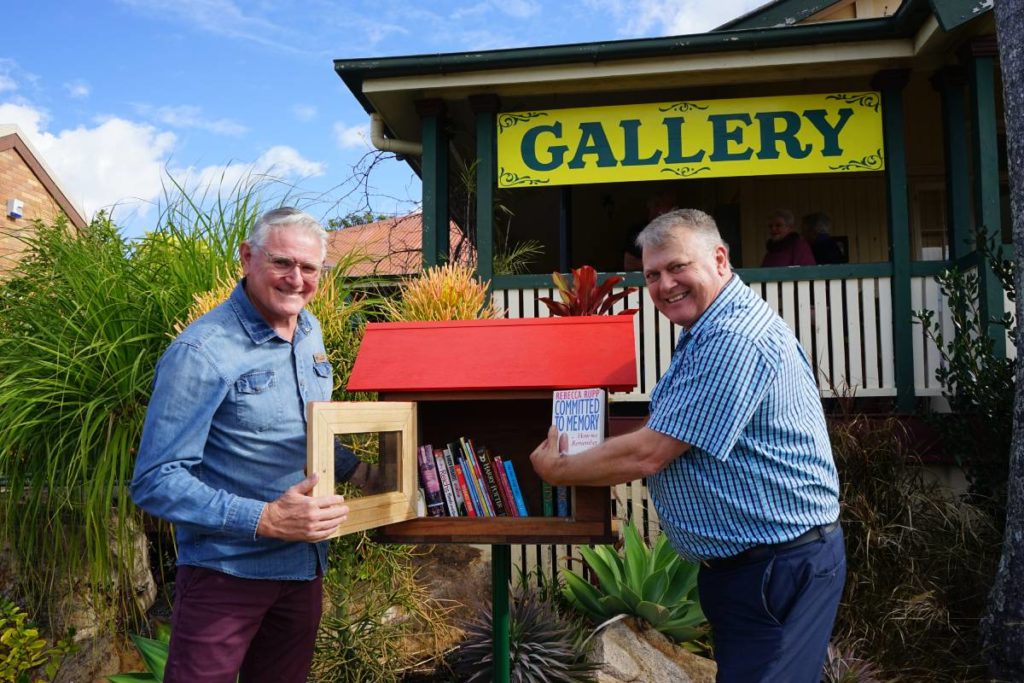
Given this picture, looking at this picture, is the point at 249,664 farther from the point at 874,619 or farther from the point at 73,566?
the point at 874,619

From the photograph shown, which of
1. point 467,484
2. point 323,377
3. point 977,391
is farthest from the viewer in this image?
point 977,391

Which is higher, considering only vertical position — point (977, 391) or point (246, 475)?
point (977, 391)

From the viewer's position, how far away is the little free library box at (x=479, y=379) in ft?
8.63

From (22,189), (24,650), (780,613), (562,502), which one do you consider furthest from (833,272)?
(22,189)

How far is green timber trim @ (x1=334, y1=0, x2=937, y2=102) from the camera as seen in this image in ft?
21.1

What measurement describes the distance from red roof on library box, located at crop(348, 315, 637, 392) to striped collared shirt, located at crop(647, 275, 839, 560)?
43cm

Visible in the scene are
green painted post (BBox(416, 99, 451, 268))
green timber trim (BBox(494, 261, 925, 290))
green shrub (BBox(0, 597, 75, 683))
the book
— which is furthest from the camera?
green painted post (BBox(416, 99, 451, 268))

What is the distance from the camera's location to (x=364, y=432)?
2564mm

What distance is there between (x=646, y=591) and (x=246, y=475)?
261 centimetres

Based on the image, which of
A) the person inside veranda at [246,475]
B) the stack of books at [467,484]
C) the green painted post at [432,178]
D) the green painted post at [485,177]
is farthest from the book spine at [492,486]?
the green painted post at [432,178]

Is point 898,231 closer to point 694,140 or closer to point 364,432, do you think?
point 694,140

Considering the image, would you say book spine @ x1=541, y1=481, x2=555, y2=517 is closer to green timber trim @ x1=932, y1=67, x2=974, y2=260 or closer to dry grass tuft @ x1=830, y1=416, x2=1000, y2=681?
dry grass tuft @ x1=830, y1=416, x2=1000, y2=681

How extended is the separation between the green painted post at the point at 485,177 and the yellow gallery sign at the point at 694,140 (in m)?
0.09

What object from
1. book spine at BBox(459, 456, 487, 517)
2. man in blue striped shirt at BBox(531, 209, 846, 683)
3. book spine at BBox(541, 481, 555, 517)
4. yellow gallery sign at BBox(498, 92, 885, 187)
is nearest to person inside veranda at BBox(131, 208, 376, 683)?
book spine at BBox(459, 456, 487, 517)
